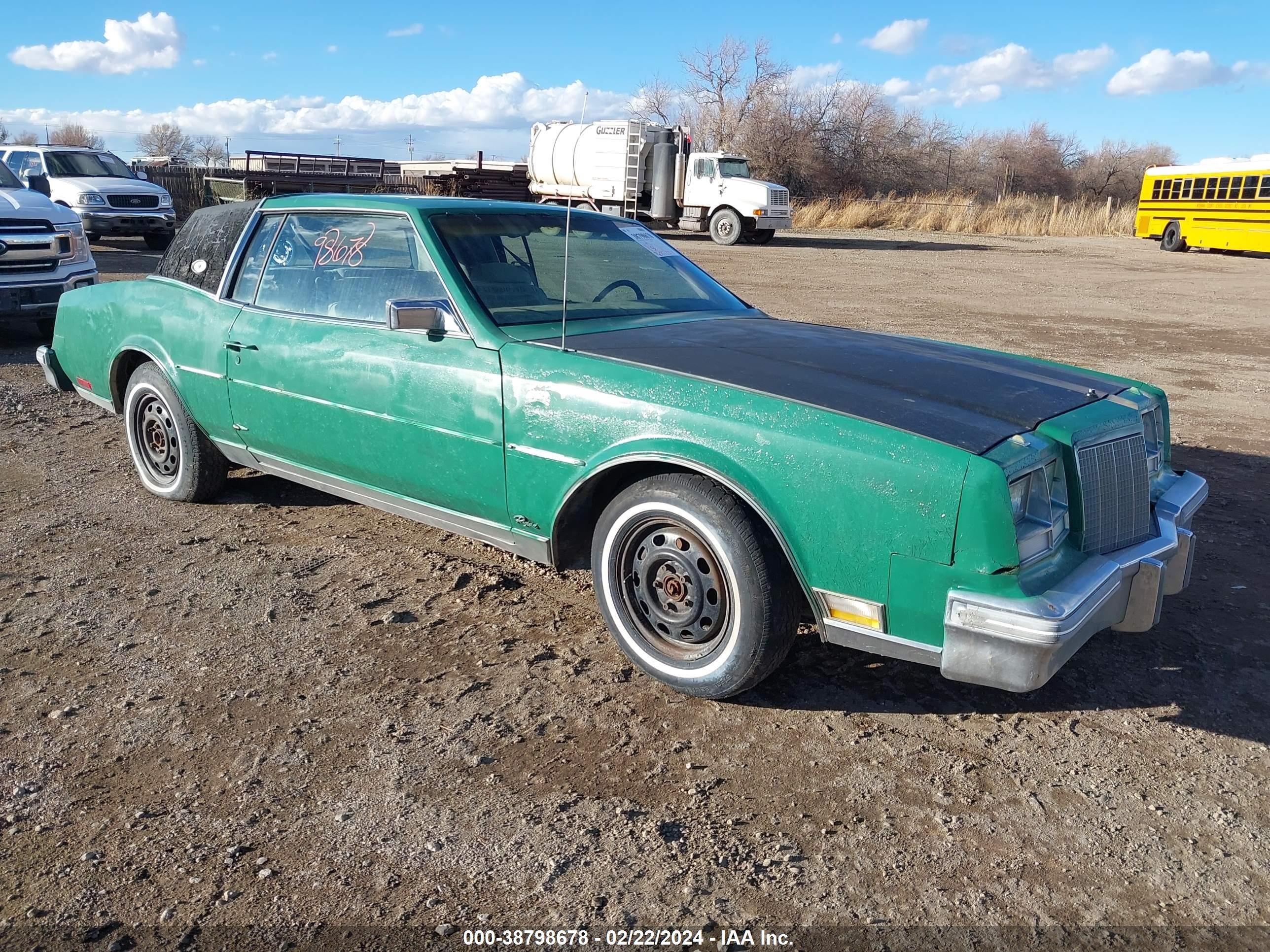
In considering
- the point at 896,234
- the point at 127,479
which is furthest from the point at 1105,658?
the point at 896,234

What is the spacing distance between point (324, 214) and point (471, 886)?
3144 millimetres

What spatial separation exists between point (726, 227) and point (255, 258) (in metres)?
23.0

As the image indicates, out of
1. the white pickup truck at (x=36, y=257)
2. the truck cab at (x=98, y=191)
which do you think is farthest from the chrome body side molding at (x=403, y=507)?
the truck cab at (x=98, y=191)

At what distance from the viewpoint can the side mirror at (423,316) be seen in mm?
3514

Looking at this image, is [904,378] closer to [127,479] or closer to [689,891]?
[689,891]

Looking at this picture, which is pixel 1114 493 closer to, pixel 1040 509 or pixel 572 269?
pixel 1040 509

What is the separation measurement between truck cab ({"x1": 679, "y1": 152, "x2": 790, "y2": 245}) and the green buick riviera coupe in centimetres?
2191

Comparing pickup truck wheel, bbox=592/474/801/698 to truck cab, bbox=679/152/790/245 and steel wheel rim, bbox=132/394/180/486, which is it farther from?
truck cab, bbox=679/152/790/245

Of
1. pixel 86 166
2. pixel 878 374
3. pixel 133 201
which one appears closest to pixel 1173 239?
pixel 133 201

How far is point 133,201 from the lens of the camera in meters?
18.0

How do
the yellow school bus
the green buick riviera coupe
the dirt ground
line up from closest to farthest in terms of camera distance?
the dirt ground → the green buick riviera coupe → the yellow school bus

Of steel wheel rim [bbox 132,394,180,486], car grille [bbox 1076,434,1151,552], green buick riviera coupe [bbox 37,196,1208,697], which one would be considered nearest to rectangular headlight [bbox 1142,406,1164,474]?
green buick riviera coupe [bbox 37,196,1208,697]

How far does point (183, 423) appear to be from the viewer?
4.82 metres

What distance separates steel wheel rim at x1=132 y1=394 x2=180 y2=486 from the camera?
5.01 metres
